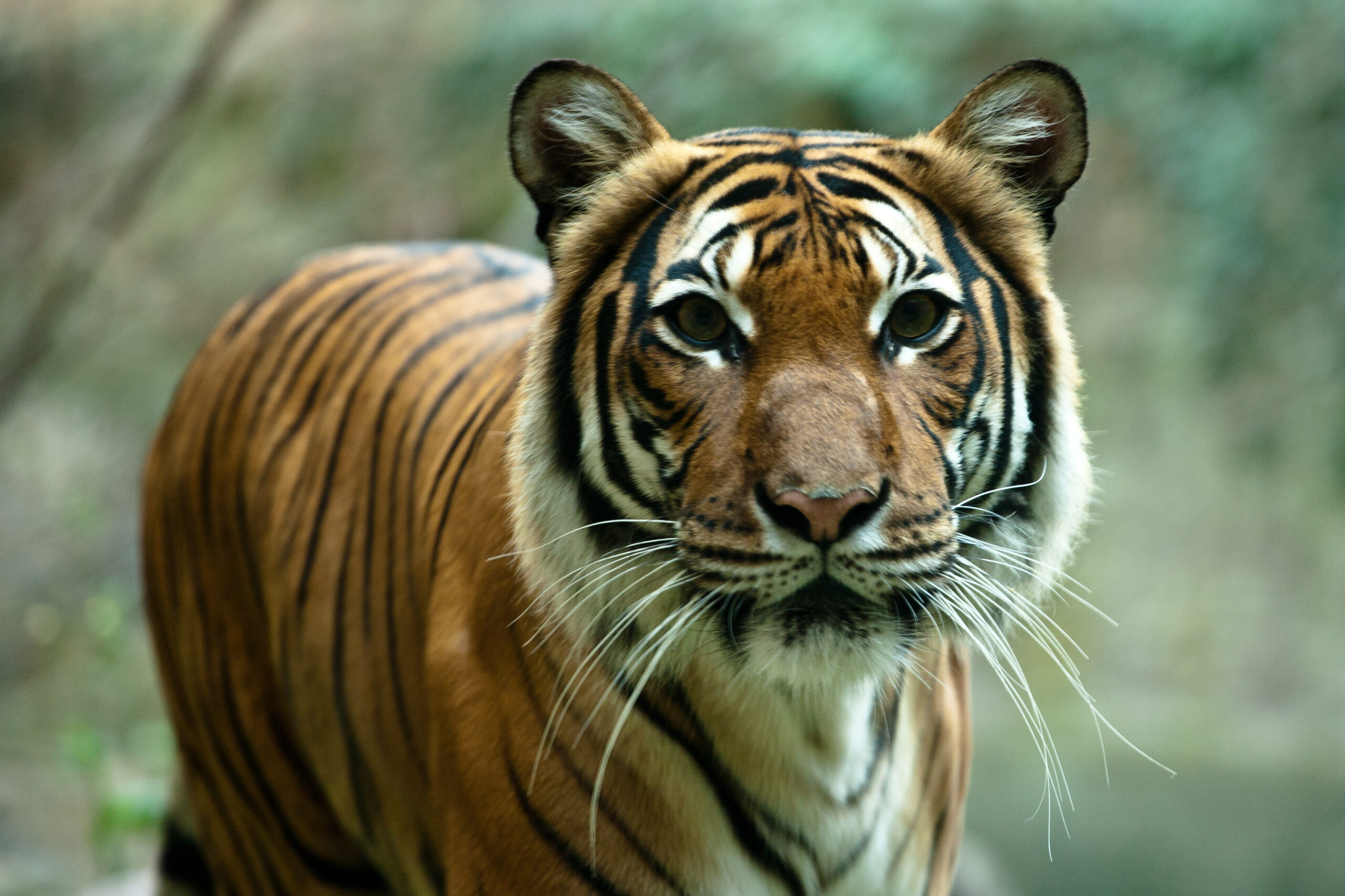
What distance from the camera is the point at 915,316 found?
4.95 feet

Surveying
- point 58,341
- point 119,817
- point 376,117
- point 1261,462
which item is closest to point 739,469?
point 119,817

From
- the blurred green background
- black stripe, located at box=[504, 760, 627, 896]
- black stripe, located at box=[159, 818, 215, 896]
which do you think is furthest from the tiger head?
the blurred green background

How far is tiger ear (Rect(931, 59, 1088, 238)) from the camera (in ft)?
5.36

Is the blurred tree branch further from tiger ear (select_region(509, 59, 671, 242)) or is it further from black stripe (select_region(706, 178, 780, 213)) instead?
black stripe (select_region(706, 178, 780, 213))

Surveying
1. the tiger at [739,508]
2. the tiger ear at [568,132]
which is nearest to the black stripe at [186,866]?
the tiger at [739,508]

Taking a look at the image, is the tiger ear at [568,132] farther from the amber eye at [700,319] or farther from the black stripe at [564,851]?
the black stripe at [564,851]

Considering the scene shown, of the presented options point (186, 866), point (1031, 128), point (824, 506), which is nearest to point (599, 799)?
point (824, 506)

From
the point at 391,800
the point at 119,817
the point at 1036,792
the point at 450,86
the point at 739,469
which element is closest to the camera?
the point at 739,469

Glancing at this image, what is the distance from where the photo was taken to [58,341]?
5574mm

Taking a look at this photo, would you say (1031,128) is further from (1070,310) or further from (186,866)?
(1070,310)

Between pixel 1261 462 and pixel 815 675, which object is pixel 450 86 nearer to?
pixel 1261 462

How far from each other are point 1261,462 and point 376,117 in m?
4.75

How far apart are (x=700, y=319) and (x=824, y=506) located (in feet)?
0.98

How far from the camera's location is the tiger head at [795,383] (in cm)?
140
